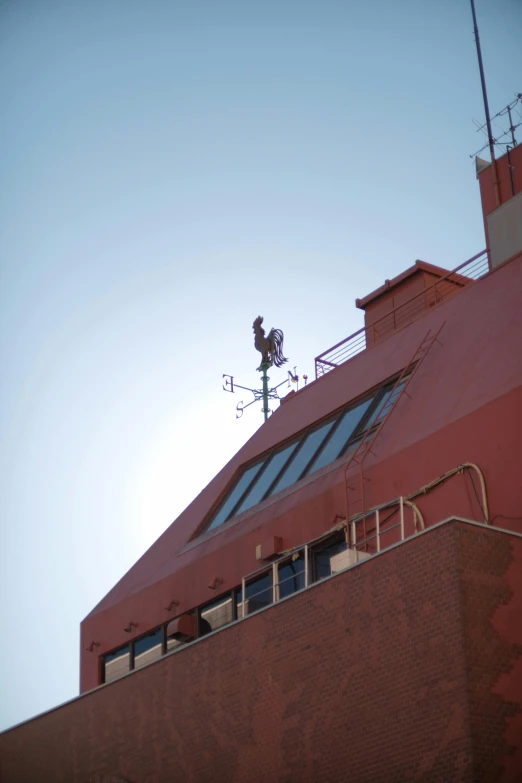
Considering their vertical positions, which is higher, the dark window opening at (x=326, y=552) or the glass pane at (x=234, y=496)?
the glass pane at (x=234, y=496)

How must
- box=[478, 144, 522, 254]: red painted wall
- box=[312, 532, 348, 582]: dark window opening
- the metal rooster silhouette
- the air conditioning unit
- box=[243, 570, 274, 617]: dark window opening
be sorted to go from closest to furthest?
the air conditioning unit, box=[312, 532, 348, 582]: dark window opening, box=[243, 570, 274, 617]: dark window opening, box=[478, 144, 522, 254]: red painted wall, the metal rooster silhouette

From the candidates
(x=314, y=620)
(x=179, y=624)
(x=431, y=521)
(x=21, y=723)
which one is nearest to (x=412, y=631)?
(x=314, y=620)

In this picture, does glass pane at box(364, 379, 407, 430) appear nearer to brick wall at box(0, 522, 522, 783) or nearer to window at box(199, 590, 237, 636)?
window at box(199, 590, 237, 636)

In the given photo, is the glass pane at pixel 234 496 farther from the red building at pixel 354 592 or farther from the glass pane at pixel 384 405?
the glass pane at pixel 384 405

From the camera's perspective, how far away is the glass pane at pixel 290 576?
22859 mm

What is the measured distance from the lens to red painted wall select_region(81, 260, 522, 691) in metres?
20.0

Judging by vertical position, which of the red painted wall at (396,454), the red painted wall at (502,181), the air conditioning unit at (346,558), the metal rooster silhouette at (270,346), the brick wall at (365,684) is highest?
the metal rooster silhouette at (270,346)

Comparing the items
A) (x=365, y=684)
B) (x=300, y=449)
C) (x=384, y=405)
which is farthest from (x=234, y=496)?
(x=365, y=684)

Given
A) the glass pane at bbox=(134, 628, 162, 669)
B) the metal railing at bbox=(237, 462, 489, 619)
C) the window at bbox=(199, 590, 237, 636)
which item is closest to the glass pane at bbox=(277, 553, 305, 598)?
the metal railing at bbox=(237, 462, 489, 619)

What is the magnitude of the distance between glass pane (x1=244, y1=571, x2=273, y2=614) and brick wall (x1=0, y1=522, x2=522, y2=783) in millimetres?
2358

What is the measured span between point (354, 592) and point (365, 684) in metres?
1.43

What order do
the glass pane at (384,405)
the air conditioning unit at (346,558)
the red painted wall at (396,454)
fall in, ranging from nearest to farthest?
1. the red painted wall at (396,454)
2. the air conditioning unit at (346,558)
3. the glass pane at (384,405)

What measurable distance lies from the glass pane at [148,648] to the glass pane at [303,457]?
4.10 metres

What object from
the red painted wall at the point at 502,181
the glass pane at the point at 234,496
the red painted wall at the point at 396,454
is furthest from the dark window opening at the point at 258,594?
the red painted wall at the point at 502,181
